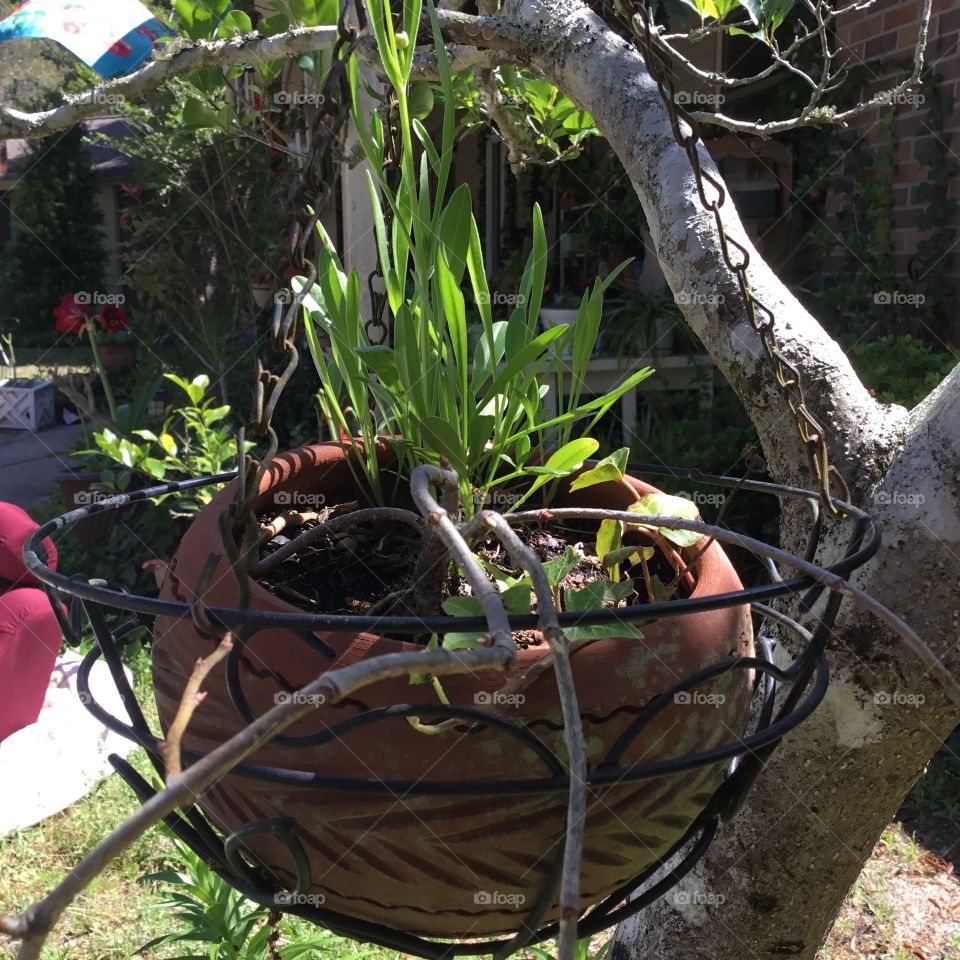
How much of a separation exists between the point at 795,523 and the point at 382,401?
466 mm

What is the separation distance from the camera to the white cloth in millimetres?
2410

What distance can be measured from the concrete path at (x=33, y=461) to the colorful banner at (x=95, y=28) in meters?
2.03

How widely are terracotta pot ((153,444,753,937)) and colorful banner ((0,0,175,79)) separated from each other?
4695mm

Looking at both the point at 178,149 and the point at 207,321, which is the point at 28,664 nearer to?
the point at 207,321

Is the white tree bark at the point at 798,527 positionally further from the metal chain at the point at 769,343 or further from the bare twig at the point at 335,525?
the bare twig at the point at 335,525

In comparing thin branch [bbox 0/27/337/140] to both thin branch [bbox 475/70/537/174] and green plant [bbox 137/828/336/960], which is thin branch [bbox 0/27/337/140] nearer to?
thin branch [bbox 475/70/537/174]

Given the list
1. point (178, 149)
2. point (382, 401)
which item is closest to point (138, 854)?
point (382, 401)

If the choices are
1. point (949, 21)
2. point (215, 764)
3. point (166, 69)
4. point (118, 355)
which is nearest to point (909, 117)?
point (949, 21)

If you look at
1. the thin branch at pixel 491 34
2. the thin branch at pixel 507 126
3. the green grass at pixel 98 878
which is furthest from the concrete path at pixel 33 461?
the thin branch at pixel 491 34

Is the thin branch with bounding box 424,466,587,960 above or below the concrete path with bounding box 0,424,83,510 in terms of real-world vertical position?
above

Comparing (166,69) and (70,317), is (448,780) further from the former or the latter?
(70,317)

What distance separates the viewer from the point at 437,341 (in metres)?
0.80

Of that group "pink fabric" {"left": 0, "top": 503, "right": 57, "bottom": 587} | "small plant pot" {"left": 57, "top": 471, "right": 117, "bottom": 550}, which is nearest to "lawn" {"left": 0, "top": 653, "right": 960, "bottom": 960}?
"pink fabric" {"left": 0, "top": 503, "right": 57, "bottom": 587}

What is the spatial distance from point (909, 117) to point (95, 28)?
4078 mm
